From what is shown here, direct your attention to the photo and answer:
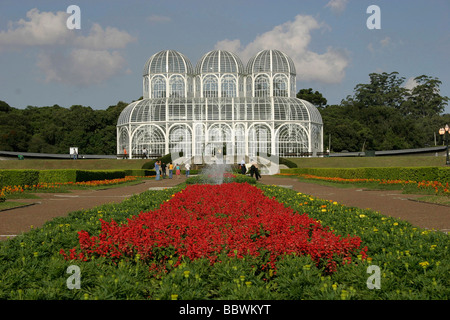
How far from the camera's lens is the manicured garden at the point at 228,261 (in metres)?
4.30

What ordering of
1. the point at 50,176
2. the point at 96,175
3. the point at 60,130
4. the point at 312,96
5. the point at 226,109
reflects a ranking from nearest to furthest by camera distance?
1. the point at 50,176
2. the point at 96,175
3. the point at 226,109
4. the point at 60,130
5. the point at 312,96

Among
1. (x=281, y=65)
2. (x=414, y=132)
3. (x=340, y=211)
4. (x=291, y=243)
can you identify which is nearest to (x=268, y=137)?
(x=281, y=65)

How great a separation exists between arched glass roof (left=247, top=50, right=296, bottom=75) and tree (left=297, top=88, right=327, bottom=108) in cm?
3087

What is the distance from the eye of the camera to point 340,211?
362 inches

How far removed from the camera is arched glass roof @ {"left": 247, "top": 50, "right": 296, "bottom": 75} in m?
57.3

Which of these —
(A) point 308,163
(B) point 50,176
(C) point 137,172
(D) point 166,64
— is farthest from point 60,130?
(B) point 50,176

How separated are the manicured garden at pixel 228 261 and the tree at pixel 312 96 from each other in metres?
83.0

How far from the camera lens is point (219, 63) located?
190 ft

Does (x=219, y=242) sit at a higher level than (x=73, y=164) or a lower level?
lower

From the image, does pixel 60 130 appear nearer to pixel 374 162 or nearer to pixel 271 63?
pixel 271 63

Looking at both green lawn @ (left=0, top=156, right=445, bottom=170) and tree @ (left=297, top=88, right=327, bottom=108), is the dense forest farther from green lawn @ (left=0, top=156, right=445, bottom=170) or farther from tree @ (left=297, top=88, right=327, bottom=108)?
green lawn @ (left=0, top=156, right=445, bottom=170)

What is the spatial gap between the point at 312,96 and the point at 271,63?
1285 inches

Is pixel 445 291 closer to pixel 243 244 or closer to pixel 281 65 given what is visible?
pixel 243 244

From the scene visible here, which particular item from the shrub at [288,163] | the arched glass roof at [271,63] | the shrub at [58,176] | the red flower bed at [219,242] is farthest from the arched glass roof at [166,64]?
the red flower bed at [219,242]
